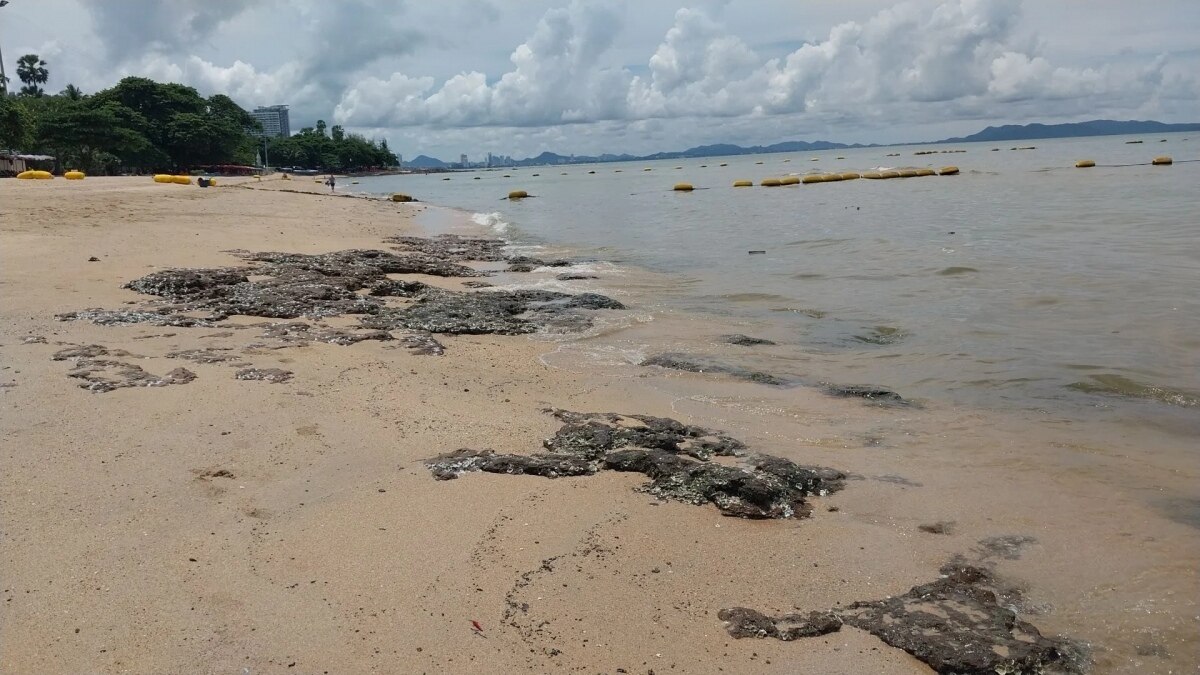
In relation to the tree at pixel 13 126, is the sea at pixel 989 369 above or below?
below

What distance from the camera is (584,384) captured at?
7828 mm

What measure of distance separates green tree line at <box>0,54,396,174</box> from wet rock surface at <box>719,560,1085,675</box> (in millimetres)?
65904

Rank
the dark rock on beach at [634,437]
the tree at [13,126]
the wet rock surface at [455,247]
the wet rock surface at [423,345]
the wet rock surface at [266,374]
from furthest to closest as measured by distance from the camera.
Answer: the tree at [13,126]
the wet rock surface at [455,247]
the wet rock surface at [423,345]
the wet rock surface at [266,374]
the dark rock on beach at [634,437]

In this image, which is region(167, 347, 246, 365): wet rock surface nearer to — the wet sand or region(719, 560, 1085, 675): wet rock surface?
the wet sand

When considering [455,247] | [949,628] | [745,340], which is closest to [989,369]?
[745,340]

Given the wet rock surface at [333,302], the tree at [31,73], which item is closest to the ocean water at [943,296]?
the wet rock surface at [333,302]

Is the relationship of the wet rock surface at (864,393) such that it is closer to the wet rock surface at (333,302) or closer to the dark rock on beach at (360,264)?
the wet rock surface at (333,302)

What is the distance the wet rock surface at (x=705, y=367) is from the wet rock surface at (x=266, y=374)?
4.04 meters

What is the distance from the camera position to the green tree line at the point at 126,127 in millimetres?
63469

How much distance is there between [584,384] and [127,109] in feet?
288

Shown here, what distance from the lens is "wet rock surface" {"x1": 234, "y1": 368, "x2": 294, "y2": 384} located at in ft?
21.9

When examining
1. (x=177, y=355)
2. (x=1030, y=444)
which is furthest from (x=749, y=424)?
(x=177, y=355)

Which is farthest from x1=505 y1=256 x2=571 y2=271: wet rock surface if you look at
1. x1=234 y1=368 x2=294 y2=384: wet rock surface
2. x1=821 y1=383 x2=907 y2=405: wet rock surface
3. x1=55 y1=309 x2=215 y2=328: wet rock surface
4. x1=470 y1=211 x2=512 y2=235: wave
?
x1=234 y1=368 x2=294 y2=384: wet rock surface

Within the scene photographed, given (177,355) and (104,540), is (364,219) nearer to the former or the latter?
(177,355)
